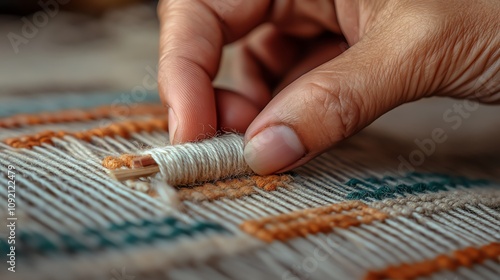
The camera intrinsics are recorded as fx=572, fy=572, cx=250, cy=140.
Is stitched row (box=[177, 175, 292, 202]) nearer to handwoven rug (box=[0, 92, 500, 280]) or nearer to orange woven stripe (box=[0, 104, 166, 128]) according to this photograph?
handwoven rug (box=[0, 92, 500, 280])

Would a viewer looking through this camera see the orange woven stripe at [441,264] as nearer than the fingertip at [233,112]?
Yes

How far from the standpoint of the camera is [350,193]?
82 cm

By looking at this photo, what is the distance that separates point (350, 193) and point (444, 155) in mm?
432

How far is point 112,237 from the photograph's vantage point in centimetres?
58

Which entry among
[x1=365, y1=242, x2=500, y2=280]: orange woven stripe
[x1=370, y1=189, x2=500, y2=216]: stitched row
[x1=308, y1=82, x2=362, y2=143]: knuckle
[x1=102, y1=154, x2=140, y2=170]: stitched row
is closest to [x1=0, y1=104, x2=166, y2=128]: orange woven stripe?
[x1=102, y1=154, x2=140, y2=170]: stitched row

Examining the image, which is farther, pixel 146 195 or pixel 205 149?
pixel 205 149

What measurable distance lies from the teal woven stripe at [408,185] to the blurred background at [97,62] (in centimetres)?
23

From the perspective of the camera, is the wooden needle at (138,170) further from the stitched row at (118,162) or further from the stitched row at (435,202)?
the stitched row at (435,202)

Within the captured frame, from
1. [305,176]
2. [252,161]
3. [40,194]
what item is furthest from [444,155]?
[40,194]

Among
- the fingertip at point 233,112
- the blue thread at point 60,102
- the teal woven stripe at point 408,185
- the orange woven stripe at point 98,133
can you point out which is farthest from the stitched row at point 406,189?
the blue thread at point 60,102

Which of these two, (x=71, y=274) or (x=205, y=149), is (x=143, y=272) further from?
(x=205, y=149)

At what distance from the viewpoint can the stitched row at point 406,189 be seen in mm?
809

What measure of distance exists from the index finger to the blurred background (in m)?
0.37

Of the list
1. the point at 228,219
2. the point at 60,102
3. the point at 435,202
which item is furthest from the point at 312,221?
the point at 60,102
